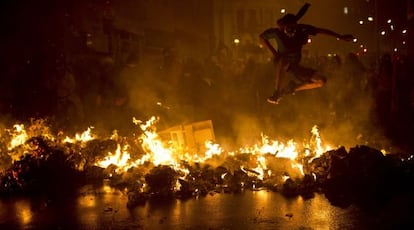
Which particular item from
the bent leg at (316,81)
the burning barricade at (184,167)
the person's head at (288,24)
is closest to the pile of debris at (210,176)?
the burning barricade at (184,167)

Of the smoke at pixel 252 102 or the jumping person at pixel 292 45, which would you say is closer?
the jumping person at pixel 292 45

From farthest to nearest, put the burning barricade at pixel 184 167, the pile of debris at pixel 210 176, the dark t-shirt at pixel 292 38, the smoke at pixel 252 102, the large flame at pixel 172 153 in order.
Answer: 1. the smoke at pixel 252 102
2. the large flame at pixel 172 153
3. the burning barricade at pixel 184 167
4. the pile of debris at pixel 210 176
5. the dark t-shirt at pixel 292 38

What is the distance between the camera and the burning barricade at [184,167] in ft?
30.6

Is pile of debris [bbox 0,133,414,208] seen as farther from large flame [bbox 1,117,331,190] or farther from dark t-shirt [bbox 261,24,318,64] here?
dark t-shirt [bbox 261,24,318,64]

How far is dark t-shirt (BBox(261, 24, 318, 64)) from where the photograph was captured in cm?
888

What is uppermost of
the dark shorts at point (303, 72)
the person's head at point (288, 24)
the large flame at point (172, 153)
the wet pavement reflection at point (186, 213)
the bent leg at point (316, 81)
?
the person's head at point (288, 24)

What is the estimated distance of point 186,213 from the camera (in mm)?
8359

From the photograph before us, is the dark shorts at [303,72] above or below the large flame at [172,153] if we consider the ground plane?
above

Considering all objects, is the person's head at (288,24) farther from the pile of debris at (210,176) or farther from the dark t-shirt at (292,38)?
the pile of debris at (210,176)

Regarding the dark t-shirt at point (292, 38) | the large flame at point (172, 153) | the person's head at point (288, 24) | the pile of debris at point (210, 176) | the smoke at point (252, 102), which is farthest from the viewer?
the smoke at point (252, 102)

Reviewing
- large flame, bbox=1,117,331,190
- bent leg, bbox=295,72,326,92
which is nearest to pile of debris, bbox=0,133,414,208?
large flame, bbox=1,117,331,190

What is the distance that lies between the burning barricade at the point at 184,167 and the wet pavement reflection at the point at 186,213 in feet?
1.45

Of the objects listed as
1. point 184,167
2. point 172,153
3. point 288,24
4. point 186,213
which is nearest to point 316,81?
point 288,24

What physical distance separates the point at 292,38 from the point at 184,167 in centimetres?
388
